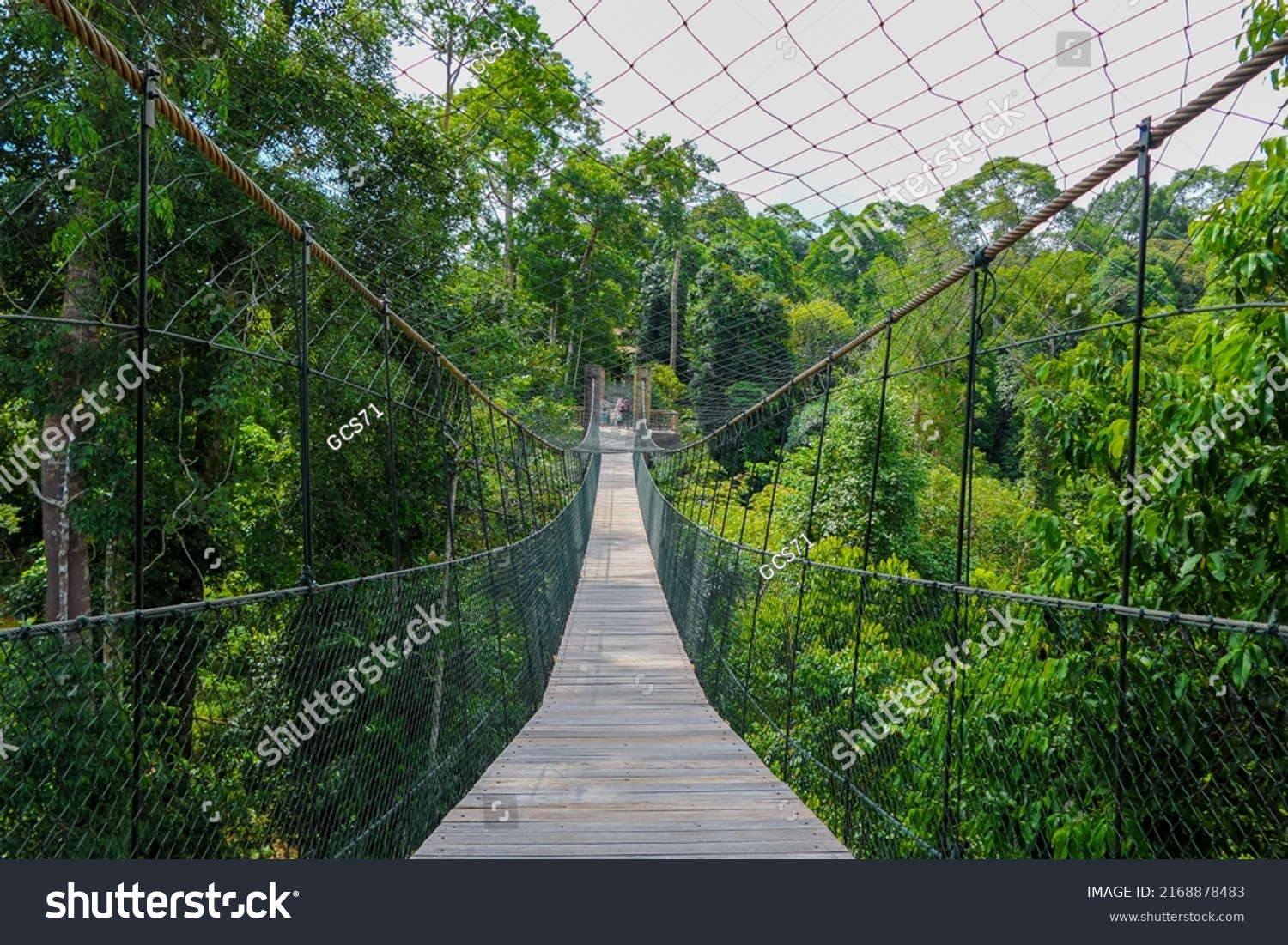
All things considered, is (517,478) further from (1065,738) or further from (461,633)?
(1065,738)

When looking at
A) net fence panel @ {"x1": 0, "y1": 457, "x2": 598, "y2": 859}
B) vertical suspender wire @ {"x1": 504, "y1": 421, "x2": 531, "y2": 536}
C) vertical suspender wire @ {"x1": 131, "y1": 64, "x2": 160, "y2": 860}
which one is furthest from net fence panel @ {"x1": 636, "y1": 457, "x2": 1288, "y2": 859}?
vertical suspender wire @ {"x1": 504, "y1": 421, "x2": 531, "y2": 536}

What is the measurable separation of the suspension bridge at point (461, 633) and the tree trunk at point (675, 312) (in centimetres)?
1451

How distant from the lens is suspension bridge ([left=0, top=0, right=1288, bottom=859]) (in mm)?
1581

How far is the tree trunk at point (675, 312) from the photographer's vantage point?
22406mm

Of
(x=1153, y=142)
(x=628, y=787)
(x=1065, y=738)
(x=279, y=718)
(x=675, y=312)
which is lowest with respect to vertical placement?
(x=628, y=787)

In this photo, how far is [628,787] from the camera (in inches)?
93.7

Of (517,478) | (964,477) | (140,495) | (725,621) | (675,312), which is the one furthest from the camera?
(675,312)

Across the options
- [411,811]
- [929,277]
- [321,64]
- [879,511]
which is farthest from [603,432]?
[411,811]

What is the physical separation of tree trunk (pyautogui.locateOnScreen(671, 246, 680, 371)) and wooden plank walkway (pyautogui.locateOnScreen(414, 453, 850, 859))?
59.2ft

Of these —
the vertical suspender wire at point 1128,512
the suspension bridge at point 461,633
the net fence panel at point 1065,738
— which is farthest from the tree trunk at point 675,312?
the vertical suspender wire at point 1128,512

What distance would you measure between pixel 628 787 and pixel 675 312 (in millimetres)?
21780

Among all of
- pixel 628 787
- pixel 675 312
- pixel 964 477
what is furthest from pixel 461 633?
pixel 675 312

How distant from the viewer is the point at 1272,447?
1619 mm

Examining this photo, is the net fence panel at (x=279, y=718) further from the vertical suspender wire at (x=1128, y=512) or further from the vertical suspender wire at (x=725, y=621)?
the vertical suspender wire at (x=1128, y=512)
